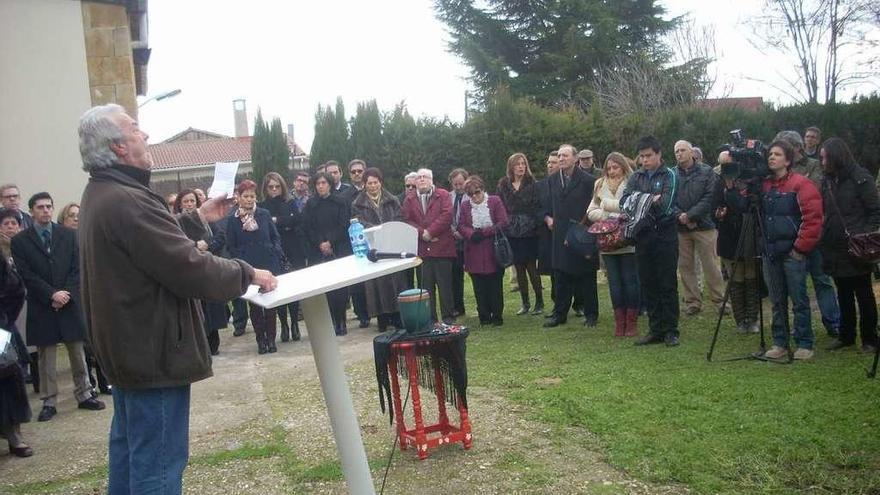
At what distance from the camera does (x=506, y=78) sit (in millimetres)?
32000

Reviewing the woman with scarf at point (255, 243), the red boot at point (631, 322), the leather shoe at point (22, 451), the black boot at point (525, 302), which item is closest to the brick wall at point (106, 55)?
the woman with scarf at point (255, 243)

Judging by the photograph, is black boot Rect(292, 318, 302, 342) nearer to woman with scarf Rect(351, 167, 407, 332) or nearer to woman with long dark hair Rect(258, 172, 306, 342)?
woman with long dark hair Rect(258, 172, 306, 342)

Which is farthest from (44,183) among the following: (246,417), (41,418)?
(246,417)

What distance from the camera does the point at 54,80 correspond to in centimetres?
1175

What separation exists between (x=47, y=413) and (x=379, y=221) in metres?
4.42

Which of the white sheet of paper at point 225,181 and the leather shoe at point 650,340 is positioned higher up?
the white sheet of paper at point 225,181

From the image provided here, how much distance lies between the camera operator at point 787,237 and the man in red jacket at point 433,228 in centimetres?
398

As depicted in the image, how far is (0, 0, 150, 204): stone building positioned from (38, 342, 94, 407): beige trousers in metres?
4.94

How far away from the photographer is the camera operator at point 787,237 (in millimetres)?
6781

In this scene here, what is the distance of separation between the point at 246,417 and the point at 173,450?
348cm

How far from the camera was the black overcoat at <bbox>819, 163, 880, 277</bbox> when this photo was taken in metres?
6.96

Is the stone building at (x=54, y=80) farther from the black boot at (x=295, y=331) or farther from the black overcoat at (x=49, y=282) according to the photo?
the black overcoat at (x=49, y=282)

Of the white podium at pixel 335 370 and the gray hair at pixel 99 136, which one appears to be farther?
the white podium at pixel 335 370

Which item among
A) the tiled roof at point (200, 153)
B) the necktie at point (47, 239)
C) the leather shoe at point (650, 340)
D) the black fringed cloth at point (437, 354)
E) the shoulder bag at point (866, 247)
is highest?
the tiled roof at point (200, 153)
